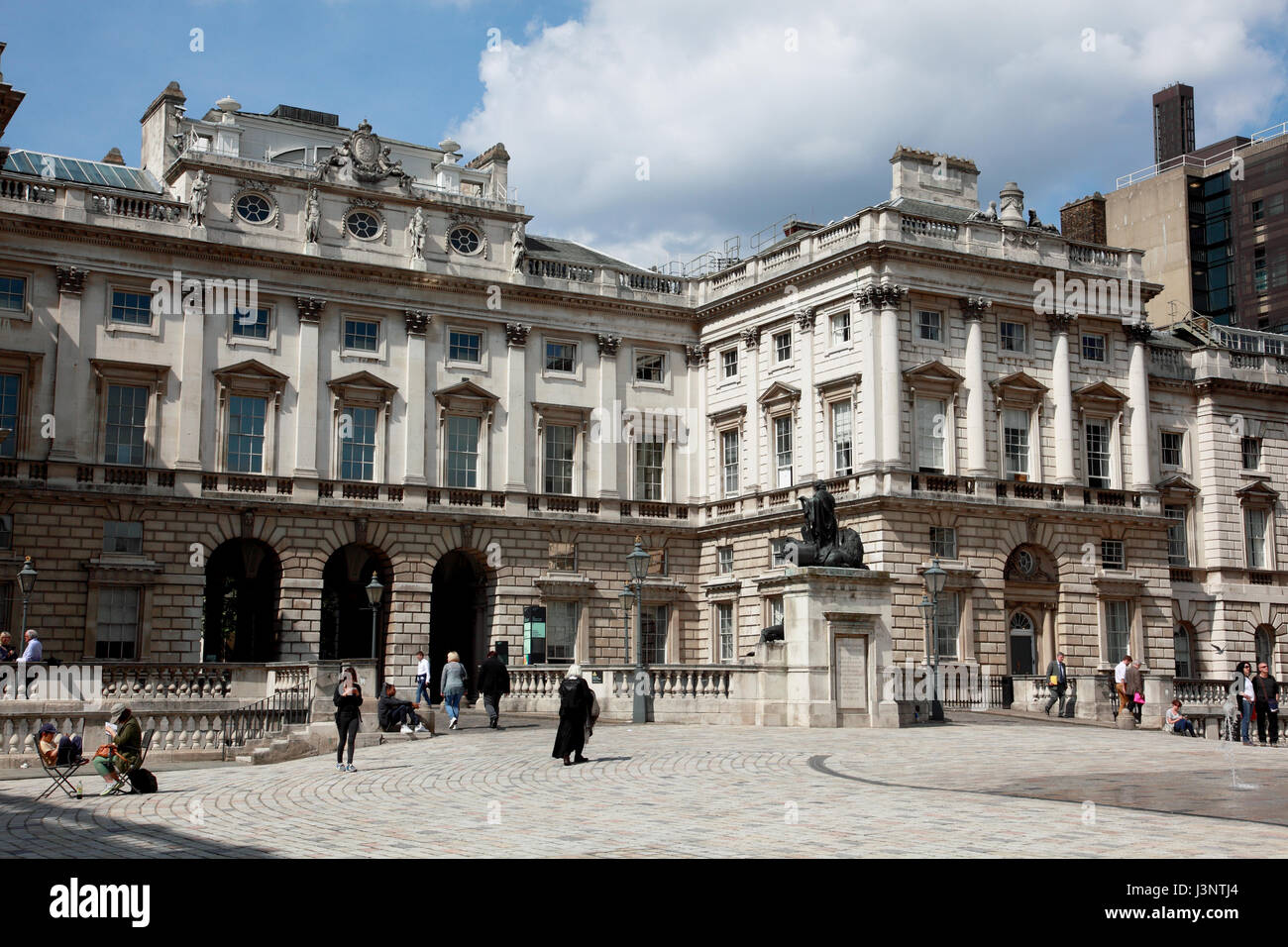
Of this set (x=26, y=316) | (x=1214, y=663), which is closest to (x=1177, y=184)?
(x=1214, y=663)

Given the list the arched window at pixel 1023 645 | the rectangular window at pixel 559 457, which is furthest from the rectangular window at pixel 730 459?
the arched window at pixel 1023 645

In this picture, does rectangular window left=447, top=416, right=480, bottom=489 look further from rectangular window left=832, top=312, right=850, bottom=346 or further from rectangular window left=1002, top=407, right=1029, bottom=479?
rectangular window left=1002, top=407, right=1029, bottom=479

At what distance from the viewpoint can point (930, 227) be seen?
47.8m

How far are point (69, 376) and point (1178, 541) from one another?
40.6m

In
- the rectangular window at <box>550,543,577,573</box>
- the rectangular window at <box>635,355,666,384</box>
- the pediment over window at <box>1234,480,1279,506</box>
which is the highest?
the rectangular window at <box>635,355,666,384</box>

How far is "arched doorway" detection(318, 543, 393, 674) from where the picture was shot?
49.3 meters

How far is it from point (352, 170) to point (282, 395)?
8487mm

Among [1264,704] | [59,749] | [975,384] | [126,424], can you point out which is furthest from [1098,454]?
[59,749]

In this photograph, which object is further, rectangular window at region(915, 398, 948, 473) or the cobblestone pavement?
rectangular window at region(915, 398, 948, 473)

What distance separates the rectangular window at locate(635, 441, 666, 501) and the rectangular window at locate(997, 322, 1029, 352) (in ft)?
43.4

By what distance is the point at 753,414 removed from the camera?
169 feet

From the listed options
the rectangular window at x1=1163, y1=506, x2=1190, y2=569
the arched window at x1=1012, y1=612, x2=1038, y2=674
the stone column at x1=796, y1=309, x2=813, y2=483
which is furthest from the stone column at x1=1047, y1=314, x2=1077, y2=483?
the stone column at x1=796, y1=309, x2=813, y2=483

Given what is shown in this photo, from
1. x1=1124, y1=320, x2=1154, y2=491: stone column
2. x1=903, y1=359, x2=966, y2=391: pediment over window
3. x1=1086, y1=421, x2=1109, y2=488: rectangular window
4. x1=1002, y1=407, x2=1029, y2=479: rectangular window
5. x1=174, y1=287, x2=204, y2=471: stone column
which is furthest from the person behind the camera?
x1=1124, y1=320, x2=1154, y2=491: stone column
